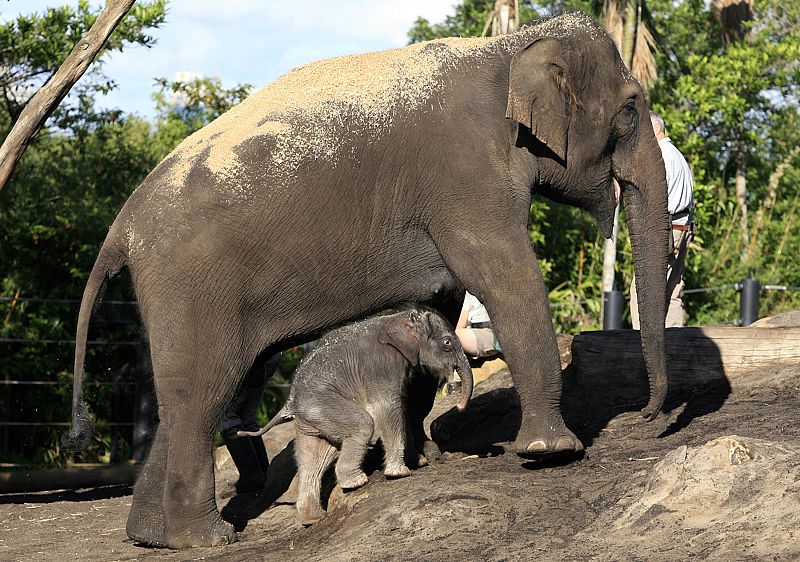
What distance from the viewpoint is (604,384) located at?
868 cm

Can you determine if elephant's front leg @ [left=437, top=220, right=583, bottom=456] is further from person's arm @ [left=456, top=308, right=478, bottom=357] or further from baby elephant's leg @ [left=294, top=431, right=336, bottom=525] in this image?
person's arm @ [left=456, top=308, right=478, bottom=357]

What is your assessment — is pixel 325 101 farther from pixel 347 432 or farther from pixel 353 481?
pixel 353 481

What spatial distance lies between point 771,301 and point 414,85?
10476mm

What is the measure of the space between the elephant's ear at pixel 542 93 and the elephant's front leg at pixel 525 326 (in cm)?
59

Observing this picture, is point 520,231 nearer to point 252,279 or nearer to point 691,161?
point 252,279

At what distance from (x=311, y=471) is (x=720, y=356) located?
Result: 3125 mm

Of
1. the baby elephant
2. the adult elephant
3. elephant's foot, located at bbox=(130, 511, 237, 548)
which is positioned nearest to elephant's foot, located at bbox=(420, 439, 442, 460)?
the baby elephant

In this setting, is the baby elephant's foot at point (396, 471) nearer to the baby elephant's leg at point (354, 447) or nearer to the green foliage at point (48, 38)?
the baby elephant's leg at point (354, 447)

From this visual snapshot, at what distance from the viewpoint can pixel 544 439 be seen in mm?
6500

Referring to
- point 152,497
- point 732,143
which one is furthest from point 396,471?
point 732,143

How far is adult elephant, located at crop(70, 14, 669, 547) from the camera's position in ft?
21.5

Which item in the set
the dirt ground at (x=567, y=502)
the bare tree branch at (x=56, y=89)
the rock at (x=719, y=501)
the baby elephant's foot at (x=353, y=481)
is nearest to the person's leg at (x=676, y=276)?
the dirt ground at (x=567, y=502)

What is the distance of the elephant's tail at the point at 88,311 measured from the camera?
22.5ft

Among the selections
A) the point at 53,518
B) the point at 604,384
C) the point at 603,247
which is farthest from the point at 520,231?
the point at 603,247
